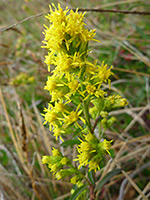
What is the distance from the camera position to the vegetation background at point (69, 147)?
7.13 ft

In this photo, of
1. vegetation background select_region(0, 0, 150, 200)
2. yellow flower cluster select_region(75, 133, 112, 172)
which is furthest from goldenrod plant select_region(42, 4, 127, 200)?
vegetation background select_region(0, 0, 150, 200)

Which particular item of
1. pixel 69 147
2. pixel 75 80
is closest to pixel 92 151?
pixel 75 80

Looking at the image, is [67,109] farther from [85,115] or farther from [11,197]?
[11,197]

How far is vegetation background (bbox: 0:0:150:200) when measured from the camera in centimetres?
217

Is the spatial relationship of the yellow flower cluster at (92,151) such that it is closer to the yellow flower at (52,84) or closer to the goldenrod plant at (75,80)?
the goldenrod plant at (75,80)

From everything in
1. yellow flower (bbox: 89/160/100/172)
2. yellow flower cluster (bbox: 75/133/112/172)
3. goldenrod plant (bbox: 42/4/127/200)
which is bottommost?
yellow flower (bbox: 89/160/100/172)

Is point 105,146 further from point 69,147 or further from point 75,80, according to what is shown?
point 69,147

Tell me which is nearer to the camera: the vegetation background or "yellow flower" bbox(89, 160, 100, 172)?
"yellow flower" bbox(89, 160, 100, 172)

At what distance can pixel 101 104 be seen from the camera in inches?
55.5

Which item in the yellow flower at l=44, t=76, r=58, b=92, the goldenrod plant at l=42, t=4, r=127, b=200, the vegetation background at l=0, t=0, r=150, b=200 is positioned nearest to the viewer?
the goldenrod plant at l=42, t=4, r=127, b=200

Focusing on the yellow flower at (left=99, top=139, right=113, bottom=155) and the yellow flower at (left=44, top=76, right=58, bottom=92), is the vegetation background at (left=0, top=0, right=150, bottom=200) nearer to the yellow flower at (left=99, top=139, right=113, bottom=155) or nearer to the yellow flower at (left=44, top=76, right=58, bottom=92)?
the yellow flower at (left=99, top=139, right=113, bottom=155)

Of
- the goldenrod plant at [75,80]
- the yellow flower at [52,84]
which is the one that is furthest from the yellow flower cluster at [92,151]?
the yellow flower at [52,84]

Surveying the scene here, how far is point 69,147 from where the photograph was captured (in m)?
2.52

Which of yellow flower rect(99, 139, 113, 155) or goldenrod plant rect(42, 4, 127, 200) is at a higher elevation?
goldenrod plant rect(42, 4, 127, 200)
